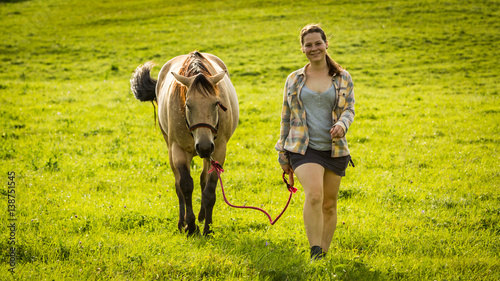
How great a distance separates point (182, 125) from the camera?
18.4 feet

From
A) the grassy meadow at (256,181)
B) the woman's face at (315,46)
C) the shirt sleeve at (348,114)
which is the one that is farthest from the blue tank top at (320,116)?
the grassy meadow at (256,181)

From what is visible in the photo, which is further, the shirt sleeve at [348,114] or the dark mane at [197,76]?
the dark mane at [197,76]

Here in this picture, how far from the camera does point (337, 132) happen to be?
427 centimetres

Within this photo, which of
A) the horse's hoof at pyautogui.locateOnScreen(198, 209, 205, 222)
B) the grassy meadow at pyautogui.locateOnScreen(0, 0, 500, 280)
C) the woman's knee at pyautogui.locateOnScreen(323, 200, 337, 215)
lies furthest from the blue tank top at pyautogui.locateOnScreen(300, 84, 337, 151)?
the horse's hoof at pyautogui.locateOnScreen(198, 209, 205, 222)

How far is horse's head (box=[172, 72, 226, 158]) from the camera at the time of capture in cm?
490

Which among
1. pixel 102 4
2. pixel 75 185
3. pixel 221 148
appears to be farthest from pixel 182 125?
pixel 102 4

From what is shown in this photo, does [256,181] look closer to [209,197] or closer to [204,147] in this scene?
[209,197]

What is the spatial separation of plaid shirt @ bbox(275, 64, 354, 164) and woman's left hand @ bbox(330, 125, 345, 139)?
0.12 metres

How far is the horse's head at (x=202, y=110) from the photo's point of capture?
490 centimetres

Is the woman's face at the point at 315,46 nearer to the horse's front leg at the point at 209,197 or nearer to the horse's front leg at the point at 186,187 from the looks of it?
the horse's front leg at the point at 209,197

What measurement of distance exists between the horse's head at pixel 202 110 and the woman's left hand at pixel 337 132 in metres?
1.48

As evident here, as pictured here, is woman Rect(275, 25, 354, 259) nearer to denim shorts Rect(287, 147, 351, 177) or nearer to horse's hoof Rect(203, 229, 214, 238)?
denim shorts Rect(287, 147, 351, 177)

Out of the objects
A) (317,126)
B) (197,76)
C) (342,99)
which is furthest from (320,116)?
(197,76)

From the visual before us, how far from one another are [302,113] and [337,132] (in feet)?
1.68
